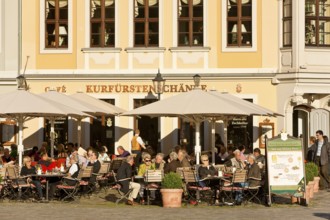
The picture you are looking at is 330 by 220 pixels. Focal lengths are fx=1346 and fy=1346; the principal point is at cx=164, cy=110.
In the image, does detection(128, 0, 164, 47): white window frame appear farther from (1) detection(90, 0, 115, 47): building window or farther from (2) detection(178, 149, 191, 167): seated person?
(2) detection(178, 149, 191, 167): seated person

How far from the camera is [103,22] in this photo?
4338cm

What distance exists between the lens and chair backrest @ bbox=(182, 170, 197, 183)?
1200 inches

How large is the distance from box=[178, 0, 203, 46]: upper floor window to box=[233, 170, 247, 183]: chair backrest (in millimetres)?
13171

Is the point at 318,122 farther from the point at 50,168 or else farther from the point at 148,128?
the point at 50,168

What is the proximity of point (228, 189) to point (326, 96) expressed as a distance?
13.1 metres

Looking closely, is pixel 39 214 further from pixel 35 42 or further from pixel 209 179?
Result: pixel 35 42

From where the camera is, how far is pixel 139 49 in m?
43.1

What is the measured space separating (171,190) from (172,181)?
20cm

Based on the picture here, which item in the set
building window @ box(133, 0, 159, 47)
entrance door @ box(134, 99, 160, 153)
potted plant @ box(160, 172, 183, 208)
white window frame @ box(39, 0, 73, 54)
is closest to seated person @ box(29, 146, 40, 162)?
entrance door @ box(134, 99, 160, 153)

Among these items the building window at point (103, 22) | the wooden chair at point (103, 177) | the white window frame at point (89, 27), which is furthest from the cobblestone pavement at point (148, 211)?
the building window at point (103, 22)

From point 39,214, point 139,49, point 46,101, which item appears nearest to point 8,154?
point 46,101

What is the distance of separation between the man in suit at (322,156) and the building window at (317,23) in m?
6.13

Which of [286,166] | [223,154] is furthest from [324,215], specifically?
[223,154]

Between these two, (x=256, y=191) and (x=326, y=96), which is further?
(x=326, y=96)
